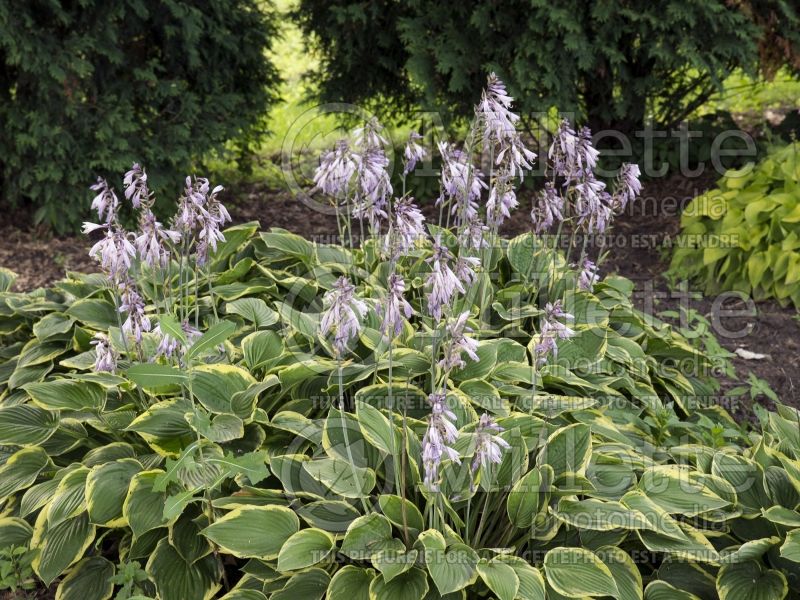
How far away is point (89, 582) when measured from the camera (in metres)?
3.05

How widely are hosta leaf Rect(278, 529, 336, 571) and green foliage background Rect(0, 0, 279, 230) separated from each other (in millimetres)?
4133

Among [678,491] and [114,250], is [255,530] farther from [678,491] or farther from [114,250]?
[678,491]

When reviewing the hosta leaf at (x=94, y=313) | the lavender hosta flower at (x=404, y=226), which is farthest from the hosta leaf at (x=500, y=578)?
the hosta leaf at (x=94, y=313)

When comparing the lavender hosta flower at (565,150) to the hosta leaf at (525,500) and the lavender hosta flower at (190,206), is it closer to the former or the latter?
the hosta leaf at (525,500)

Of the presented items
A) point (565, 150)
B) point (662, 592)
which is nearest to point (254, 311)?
point (565, 150)

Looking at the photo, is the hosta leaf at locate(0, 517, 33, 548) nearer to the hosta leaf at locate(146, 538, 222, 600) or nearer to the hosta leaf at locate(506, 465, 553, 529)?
the hosta leaf at locate(146, 538, 222, 600)

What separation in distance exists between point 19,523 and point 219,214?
1424 millimetres

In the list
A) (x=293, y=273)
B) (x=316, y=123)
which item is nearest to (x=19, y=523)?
(x=293, y=273)

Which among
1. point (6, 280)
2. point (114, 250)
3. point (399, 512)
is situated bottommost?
point (399, 512)

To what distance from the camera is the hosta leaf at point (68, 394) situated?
3336 mm

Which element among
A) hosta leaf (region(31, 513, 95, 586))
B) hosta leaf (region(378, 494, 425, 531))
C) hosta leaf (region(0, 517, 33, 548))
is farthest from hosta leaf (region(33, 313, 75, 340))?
hosta leaf (region(378, 494, 425, 531))

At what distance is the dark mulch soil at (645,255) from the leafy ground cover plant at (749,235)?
166mm

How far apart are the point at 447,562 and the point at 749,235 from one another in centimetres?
405

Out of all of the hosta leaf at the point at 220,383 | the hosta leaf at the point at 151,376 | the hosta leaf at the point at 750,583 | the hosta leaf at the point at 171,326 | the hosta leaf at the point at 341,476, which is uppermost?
the hosta leaf at the point at 171,326
